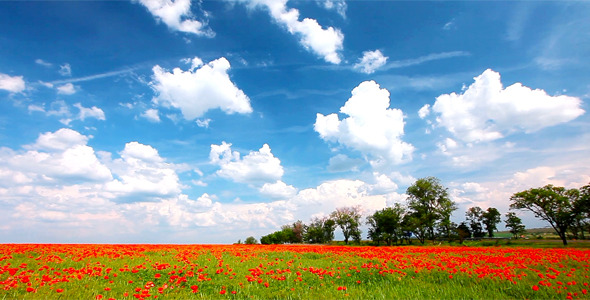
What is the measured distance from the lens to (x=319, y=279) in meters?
9.24

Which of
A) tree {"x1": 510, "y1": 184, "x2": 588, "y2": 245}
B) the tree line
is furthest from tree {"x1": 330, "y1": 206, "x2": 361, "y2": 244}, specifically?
tree {"x1": 510, "y1": 184, "x2": 588, "y2": 245}

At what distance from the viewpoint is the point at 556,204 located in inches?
1873

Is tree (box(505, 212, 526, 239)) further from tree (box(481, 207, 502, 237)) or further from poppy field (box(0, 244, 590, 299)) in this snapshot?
poppy field (box(0, 244, 590, 299))

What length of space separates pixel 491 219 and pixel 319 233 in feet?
175

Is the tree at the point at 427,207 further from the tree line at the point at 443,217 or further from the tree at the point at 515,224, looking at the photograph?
the tree at the point at 515,224

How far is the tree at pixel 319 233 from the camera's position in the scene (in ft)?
287

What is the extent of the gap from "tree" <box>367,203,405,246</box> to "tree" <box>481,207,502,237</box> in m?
42.3

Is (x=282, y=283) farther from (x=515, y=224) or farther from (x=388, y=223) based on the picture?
(x=515, y=224)

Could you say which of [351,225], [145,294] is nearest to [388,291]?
[145,294]

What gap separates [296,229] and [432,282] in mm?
100562

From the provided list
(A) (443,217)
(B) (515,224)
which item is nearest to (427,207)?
(A) (443,217)

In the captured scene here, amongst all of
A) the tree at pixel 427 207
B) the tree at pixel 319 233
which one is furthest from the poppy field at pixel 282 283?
the tree at pixel 319 233

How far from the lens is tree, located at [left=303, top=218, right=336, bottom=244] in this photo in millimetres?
87550

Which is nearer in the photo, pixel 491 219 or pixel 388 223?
pixel 388 223
